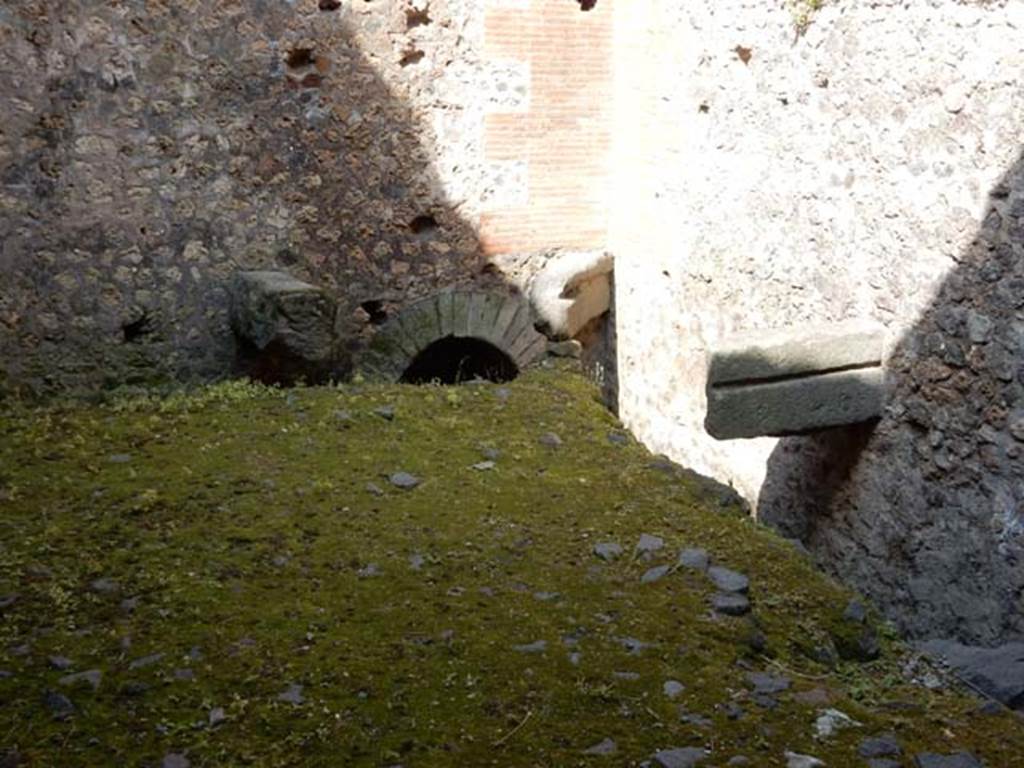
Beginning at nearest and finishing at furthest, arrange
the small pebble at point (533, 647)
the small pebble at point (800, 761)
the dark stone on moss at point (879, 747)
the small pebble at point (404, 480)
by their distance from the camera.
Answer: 1. the small pebble at point (800, 761)
2. the dark stone on moss at point (879, 747)
3. the small pebble at point (533, 647)
4. the small pebble at point (404, 480)

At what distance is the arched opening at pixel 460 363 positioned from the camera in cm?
778

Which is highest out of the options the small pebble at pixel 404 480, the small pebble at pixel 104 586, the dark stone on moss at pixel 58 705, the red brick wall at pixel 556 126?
the red brick wall at pixel 556 126

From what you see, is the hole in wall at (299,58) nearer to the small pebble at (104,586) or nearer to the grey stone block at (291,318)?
the grey stone block at (291,318)

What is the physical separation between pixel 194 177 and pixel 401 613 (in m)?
3.60

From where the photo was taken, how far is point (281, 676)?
3.43 m

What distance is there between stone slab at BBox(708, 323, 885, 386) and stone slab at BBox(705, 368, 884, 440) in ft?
0.15

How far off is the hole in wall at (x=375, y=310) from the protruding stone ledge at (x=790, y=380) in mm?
2631

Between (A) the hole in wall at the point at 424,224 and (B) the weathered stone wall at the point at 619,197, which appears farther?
(A) the hole in wall at the point at 424,224

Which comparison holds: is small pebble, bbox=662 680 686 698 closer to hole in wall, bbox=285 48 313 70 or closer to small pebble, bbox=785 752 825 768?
small pebble, bbox=785 752 825 768

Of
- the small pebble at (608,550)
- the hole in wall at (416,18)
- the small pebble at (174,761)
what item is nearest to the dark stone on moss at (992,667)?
the small pebble at (608,550)

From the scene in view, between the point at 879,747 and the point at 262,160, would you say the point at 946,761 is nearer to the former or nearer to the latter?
the point at 879,747

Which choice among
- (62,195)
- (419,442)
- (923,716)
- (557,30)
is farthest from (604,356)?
(923,716)

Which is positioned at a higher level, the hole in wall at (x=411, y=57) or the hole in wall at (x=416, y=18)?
the hole in wall at (x=416, y=18)

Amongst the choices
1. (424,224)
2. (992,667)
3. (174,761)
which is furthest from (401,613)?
(424,224)
